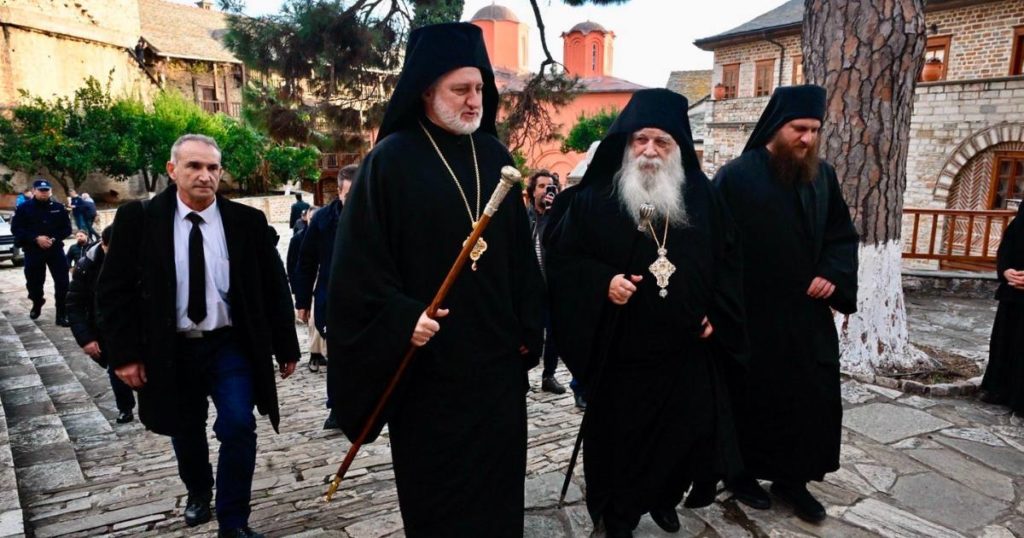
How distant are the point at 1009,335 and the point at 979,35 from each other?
61.0 feet

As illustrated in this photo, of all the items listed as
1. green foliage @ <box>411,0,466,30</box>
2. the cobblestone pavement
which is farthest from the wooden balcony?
green foliage @ <box>411,0,466,30</box>

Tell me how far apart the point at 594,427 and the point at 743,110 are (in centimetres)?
2515

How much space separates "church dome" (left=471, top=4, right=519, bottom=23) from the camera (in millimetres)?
47375

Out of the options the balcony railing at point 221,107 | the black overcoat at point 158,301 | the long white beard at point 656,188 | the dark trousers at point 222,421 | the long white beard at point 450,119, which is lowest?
the dark trousers at point 222,421

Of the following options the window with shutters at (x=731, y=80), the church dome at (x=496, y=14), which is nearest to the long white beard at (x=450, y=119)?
the window with shutters at (x=731, y=80)

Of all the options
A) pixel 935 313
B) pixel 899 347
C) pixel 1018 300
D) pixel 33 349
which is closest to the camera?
Answer: pixel 1018 300

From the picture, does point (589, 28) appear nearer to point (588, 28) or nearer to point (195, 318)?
point (588, 28)

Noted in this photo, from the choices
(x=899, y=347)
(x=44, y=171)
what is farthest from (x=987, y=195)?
(x=44, y=171)

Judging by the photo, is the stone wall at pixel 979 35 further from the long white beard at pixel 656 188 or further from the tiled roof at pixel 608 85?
the tiled roof at pixel 608 85

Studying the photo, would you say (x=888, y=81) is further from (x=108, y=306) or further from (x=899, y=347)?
(x=108, y=306)

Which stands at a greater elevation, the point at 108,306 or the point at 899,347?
the point at 108,306

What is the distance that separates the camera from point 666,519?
3.08 m

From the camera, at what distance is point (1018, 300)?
4.69 metres

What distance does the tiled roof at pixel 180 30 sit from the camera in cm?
3231
